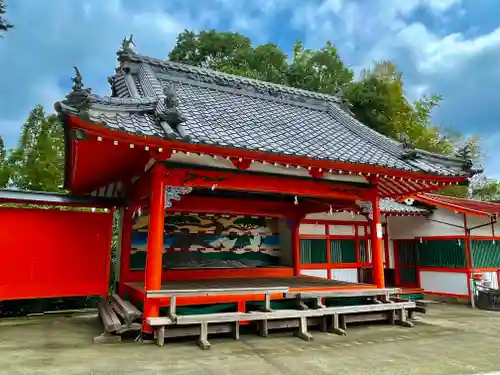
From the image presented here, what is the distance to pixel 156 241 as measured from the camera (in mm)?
5820

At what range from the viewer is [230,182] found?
6.50 meters

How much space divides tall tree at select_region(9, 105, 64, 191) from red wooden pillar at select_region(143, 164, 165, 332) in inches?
412

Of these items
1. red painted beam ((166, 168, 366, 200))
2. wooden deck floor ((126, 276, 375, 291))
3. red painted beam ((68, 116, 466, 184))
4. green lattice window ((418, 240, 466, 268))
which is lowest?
wooden deck floor ((126, 276, 375, 291))

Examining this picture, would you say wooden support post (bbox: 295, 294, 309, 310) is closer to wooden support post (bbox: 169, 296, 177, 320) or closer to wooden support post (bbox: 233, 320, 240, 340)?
wooden support post (bbox: 233, 320, 240, 340)

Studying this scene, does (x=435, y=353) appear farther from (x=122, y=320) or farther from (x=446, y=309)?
(x=446, y=309)

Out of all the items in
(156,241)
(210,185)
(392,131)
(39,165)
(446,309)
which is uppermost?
(392,131)

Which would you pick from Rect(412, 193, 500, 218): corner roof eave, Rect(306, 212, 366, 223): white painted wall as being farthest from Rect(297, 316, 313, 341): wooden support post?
Rect(412, 193, 500, 218): corner roof eave

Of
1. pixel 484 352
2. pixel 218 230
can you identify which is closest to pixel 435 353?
pixel 484 352

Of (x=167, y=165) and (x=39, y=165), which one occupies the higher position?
(x=39, y=165)

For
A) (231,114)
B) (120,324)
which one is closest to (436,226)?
(231,114)

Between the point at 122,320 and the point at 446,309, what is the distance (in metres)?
8.89

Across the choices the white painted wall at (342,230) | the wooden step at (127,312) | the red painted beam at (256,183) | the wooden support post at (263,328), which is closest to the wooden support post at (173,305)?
the wooden step at (127,312)

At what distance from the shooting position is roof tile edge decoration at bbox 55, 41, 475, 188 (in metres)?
5.24

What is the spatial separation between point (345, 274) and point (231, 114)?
670 centimetres
